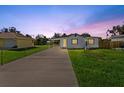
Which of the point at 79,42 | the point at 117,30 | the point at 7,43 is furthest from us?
the point at 117,30

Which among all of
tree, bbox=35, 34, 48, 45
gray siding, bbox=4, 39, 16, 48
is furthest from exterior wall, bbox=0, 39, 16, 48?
tree, bbox=35, 34, 48, 45

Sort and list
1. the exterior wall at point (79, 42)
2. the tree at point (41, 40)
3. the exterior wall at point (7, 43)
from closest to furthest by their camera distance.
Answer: the exterior wall at point (7, 43)
the exterior wall at point (79, 42)
the tree at point (41, 40)

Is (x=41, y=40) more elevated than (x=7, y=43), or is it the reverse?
(x=41, y=40)

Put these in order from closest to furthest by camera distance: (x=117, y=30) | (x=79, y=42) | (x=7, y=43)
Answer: (x=7, y=43), (x=79, y=42), (x=117, y=30)

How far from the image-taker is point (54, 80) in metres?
8.38

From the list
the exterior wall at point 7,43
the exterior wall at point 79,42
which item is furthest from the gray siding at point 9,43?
the exterior wall at point 79,42

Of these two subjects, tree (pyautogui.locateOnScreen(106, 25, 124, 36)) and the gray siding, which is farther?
tree (pyautogui.locateOnScreen(106, 25, 124, 36))

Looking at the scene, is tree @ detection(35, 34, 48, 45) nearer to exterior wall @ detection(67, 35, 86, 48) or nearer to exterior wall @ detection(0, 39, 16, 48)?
exterior wall @ detection(67, 35, 86, 48)

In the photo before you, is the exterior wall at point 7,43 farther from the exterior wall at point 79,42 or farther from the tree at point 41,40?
the tree at point 41,40

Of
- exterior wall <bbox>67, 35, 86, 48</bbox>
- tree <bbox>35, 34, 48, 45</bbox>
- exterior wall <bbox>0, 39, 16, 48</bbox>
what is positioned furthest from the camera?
tree <bbox>35, 34, 48, 45</bbox>

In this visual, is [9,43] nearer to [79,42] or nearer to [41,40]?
[79,42]

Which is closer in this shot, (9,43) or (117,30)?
(9,43)

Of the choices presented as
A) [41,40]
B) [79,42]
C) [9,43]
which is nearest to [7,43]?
[9,43]
